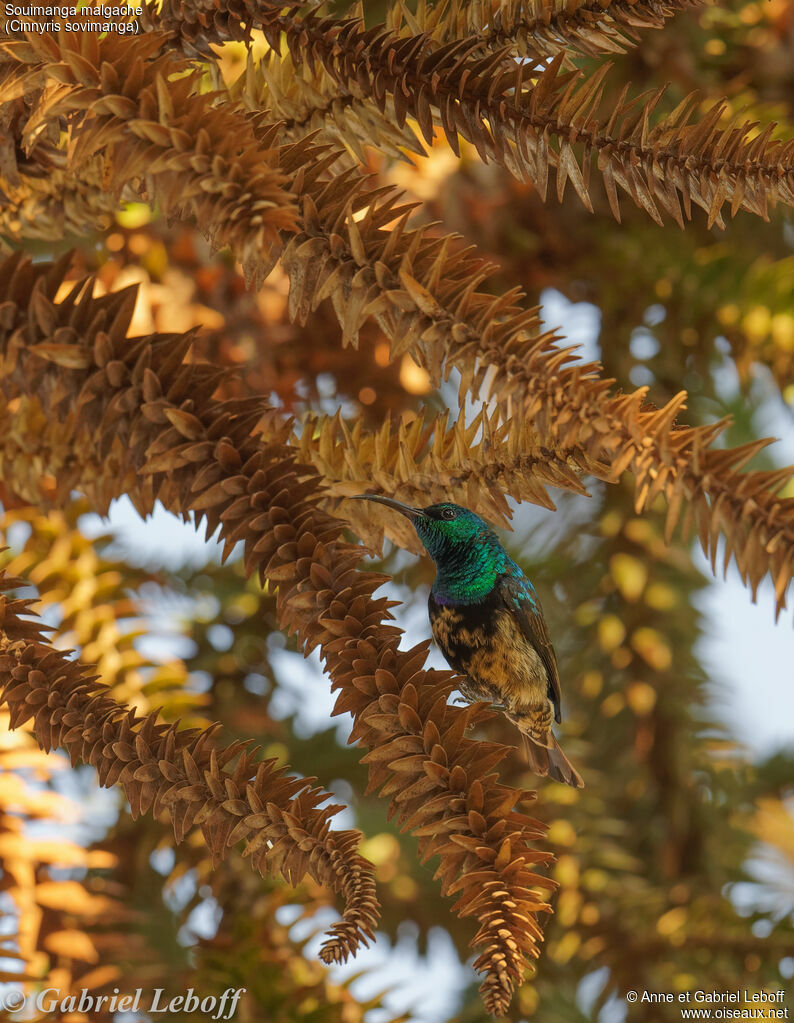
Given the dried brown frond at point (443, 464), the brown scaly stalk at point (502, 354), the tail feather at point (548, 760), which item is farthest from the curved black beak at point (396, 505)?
the tail feather at point (548, 760)

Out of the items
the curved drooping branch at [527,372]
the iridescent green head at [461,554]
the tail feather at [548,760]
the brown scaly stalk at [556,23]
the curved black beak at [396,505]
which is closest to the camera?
the curved drooping branch at [527,372]

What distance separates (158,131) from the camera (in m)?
0.51

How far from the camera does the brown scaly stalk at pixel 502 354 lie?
0.47m

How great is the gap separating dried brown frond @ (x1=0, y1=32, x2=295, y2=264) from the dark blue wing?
516mm

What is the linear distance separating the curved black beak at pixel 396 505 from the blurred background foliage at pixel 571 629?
396 millimetres

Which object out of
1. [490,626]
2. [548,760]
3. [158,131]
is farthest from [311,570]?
[548,760]

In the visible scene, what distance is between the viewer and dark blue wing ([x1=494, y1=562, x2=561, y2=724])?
0.97 meters

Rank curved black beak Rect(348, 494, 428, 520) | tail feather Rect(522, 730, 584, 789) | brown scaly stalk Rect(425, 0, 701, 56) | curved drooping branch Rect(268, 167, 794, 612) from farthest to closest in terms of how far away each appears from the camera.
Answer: tail feather Rect(522, 730, 584, 789), curved black beak Rect(348, 494, 428, 520), brown scaly stalk Rect(425, 0, 701, 56), curved drooping branch Rect(268, 167, 794, 612)

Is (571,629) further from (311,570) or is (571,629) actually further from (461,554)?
(311,570)

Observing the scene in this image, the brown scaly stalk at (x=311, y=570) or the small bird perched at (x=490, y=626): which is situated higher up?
the brown scaly stalk at (x=311, y=570)

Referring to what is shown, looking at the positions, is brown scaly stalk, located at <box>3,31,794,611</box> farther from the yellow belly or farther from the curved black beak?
the yellow belly

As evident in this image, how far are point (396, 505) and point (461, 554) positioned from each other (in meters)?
0.19

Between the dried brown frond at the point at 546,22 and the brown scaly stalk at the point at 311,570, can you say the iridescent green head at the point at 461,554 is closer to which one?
the brown scaly stalk at the point at 311,570

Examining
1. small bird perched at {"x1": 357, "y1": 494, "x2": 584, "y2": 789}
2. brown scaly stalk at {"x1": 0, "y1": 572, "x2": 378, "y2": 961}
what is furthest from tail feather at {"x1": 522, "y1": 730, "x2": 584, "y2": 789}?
brown scaly stalk at {"x1": 0, "y1": 572, "x2": 378, "y2": 961}
